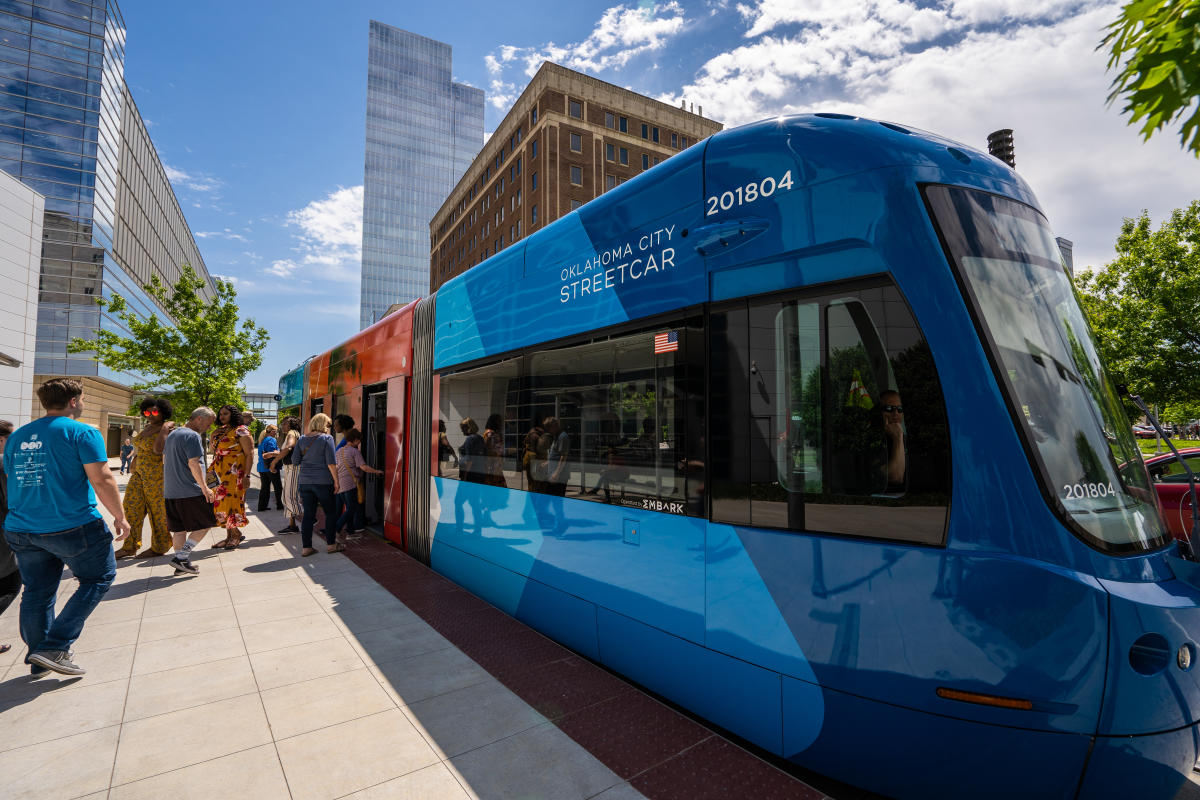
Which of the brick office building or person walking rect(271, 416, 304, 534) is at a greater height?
the brick office building

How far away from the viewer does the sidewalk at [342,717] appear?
9.16ft

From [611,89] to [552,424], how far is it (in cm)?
4561

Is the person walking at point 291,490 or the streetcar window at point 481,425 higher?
the streetcar window at point 481,425

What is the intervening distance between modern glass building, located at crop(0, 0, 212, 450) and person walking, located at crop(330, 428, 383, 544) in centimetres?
4045

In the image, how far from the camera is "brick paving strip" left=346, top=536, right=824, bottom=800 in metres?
2.74

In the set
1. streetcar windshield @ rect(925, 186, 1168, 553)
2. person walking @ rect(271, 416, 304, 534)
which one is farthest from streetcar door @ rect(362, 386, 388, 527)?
streetcar windshield @ rect(925, 186, 1168, 553)

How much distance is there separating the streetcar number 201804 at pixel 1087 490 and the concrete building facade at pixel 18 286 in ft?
116

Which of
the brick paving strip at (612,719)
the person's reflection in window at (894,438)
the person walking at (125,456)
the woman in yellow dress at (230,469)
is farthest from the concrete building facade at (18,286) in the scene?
the person's reflection in window at (894,438)

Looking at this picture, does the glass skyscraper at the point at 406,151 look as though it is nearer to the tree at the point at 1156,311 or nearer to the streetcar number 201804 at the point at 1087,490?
the tree at the point at 1156,311

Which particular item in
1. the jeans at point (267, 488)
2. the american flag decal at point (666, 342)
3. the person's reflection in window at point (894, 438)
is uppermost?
the american flag decal at point (666, 342)

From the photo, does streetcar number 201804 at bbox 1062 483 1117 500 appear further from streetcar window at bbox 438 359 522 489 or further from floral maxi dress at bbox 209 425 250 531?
floral maxi dress at bbox 209 425 250 531

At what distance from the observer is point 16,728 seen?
130 inches

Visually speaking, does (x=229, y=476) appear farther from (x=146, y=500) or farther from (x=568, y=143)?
(x=568, y=143)

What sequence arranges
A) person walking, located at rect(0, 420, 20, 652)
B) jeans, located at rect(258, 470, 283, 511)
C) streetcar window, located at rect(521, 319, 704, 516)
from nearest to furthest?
streetcar window, located at rect(521, 319, 704, 516) → person walking, located at rect(0, 420, 20, 652) → jeans, located at rect(258, 470, 283, 511)
